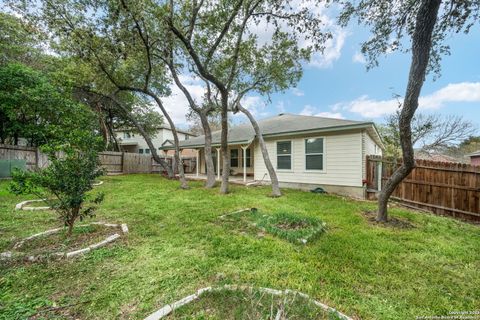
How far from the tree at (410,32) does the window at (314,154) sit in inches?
156

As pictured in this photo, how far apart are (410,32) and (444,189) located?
449 cm

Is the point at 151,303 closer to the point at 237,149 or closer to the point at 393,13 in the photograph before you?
the point at 393,13

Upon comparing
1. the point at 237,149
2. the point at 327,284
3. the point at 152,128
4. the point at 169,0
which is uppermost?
the point at 169,0

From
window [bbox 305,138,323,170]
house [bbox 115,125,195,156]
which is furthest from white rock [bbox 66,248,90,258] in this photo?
house [bbox 115,125,195,156]

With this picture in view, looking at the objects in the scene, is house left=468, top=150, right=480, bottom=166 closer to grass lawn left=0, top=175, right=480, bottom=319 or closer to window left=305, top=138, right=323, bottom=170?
window left=305, top=138, right=323, bottom=170

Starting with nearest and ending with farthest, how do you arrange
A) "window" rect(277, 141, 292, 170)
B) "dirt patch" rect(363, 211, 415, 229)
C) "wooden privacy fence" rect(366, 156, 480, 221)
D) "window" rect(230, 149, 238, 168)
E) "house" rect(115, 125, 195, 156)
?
"dirt patch" rect(363, 211, 415, 229) → "wooden privacy fence" rect(366, 156, 480, 221) → "window" rect(277, 141, 292, 170) → "window" rect(230, 149, 238, 168) → "house" rect(115, 125, 195, 156)

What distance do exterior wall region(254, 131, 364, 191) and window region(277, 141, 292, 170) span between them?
0.18 meters

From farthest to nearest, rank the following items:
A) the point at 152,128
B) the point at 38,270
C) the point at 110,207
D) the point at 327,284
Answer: the point at 152,128
the point at 110,207
the point at 38,270
the point at 327,284

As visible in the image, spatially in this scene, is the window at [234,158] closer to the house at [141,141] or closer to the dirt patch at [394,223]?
the dirt patch at [394,223]

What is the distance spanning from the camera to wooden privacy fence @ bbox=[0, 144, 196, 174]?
10380 mm

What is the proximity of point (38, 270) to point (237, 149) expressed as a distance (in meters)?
11.8

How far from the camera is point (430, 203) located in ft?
20.8

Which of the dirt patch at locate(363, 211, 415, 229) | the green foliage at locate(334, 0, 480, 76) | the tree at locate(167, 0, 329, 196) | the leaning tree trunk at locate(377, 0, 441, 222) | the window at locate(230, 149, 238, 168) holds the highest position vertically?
the tree at locate(167, 0, 329, 196)

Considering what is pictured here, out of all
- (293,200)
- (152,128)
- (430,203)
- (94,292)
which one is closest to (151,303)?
(94,292)
